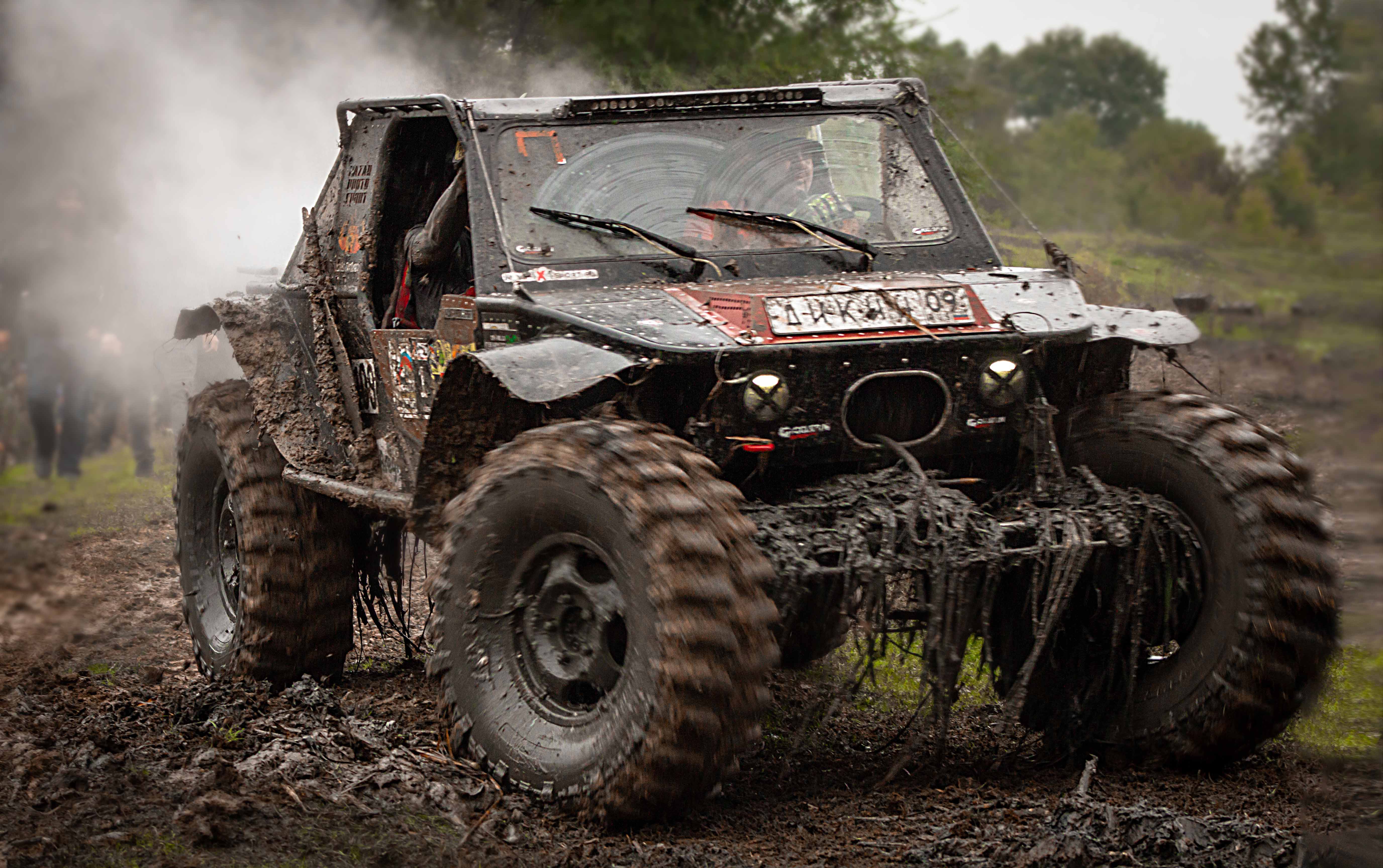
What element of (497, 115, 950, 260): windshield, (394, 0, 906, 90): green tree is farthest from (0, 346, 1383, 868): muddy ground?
(394, 0, 906, 90): green tree

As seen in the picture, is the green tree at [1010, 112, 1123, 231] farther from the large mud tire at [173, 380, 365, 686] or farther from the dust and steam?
the large mud tire at [173, 380, 365, 686]

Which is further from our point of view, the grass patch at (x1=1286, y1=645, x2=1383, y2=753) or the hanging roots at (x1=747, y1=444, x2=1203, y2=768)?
the hanging roots at (x1=747, y1=444, x2=1203, y2=768)

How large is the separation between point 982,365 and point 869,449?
0.45 m

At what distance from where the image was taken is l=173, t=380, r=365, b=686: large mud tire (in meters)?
6.06

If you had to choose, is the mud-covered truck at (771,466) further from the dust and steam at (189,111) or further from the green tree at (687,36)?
the green tree at (687,36)

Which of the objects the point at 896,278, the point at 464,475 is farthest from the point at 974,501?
the point at 464,475

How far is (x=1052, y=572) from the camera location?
4281mm

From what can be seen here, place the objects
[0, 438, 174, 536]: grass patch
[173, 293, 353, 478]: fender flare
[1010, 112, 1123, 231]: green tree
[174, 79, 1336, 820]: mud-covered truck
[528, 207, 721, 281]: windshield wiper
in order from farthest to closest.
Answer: [1010, 112, 1123, 231]: green tree
[173, 293, 353, 478]: fender flare
[0, 438, 174, 536]: grass patch
[528, 207, 721, 281]: windshield wiper
[174, 79, 1336, 820]: mud-covered truck

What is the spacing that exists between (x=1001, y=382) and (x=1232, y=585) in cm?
91

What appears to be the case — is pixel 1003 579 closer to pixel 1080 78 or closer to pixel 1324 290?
pixel 1324 290

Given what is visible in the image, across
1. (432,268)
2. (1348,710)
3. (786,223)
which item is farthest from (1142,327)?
(432,268)

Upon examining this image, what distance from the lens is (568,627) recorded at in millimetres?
4277

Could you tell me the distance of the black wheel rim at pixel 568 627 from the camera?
409cm

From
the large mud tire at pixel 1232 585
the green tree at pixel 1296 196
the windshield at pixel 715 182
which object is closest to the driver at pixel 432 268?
the windshield at pixel 715 182
